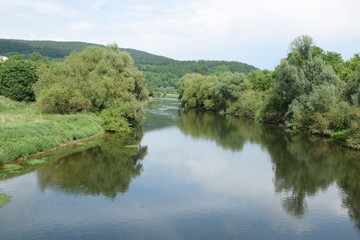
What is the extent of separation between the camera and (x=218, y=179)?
26641 mm

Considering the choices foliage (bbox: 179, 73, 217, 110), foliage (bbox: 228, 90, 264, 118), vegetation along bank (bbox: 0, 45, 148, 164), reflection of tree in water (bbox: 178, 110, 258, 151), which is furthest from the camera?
foliage (bbox: 179, 73, 217, 110)

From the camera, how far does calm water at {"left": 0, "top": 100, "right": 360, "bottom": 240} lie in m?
17.4

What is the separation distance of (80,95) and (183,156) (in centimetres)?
1892

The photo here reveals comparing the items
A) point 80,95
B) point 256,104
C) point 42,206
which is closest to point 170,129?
point 80,95

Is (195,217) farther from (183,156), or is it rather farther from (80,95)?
(80,95)

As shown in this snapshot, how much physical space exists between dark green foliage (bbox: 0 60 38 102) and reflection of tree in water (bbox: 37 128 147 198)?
37.3 m

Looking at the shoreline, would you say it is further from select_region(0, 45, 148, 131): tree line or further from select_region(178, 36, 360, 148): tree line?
select_region(178, 36, 360, 148): tree line

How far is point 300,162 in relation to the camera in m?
33.1

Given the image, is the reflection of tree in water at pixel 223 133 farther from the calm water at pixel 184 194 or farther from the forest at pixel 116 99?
the forest at pixel 116 99

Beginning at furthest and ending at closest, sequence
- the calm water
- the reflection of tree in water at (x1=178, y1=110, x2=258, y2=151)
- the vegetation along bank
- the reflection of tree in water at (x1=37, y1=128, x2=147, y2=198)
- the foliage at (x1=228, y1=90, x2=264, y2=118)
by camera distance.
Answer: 1. the foliage at (x1=228, y1=90, x2=264, y2=118)
2. the reflection of tree in water at (x1=178, y1=110, x2=258, y2=151)
3. the vegetation along bank
4. the reflection of tree in water at (x1=37, y1=128, x2=147, y2=198)
5. the calm water

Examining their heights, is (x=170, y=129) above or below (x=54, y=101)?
below

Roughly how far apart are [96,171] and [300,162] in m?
20.0

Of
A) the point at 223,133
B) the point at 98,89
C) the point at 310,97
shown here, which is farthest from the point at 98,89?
the point at 310,97

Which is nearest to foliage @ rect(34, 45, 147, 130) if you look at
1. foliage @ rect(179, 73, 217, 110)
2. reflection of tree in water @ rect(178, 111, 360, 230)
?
reflection of tree in water @ rect(178, 111, 360, 230)
